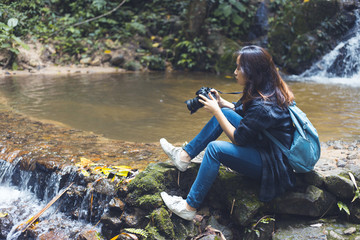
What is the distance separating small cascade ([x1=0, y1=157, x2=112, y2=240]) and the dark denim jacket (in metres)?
1.59

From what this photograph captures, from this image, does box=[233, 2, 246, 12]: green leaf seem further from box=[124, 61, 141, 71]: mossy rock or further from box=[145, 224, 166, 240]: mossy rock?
box=[145, 224, 166, 240]: mossy rock

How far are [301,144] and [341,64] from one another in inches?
371

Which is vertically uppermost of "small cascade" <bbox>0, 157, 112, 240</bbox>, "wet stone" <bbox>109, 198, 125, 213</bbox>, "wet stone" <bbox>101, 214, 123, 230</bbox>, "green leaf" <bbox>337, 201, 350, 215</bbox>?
"green leaf" <bbox>337, 201, 350, 215</bbox>

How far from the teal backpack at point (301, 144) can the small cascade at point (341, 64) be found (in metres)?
8.16

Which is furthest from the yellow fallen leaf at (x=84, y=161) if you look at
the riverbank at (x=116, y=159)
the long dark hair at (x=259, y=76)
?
the long dark hair at (x=259, y=76)

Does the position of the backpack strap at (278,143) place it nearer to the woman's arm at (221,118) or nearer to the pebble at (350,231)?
the woman's arm at (221,118)

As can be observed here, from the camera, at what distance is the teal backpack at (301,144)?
2.53 meters

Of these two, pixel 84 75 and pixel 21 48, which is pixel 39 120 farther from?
pixel 21 48

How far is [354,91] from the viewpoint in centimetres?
834

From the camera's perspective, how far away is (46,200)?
378 cm

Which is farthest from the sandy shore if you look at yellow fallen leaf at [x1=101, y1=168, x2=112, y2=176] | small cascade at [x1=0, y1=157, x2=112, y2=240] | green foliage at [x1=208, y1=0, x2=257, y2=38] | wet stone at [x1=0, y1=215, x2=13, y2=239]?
yellow fallen leaf at [x1=101, y1=168, x2=112, y2=176]

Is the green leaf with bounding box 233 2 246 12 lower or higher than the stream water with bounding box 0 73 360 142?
higher

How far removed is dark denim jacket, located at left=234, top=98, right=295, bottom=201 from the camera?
250 centimetres

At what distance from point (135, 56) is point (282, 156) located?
439 inches
